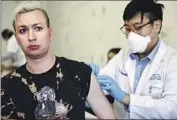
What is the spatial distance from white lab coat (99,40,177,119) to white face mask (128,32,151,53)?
82 millimetres

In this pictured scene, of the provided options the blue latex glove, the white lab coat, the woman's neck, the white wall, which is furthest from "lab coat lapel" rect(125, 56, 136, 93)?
the white wall

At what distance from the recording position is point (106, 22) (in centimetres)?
362

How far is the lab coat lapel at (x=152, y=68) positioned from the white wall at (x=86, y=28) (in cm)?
186

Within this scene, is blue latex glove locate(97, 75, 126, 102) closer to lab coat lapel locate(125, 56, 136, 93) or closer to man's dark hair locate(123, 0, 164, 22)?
lab coat lapel locate(125, 56, 136, 93)

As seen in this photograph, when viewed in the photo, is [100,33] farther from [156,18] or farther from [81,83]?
[81,83]

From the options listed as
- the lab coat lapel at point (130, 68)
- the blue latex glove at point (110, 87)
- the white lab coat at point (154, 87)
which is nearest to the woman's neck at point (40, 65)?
the blue latex glove at point (110, 87)

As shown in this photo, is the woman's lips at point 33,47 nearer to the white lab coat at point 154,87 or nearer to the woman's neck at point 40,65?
the woman's neck at point 40,65

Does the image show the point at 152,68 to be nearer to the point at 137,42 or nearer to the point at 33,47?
the point at 137,42

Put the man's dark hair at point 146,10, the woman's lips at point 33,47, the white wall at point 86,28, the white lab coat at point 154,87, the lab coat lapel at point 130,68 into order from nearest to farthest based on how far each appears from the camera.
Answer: the woman's lips at point 33,47 → the white lab coat at point 154,87 → the man's dark hair at point 146,10 → the lab coat lapel at point 130,68 → the white wall at point 86,28

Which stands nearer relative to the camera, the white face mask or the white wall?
the white face mask

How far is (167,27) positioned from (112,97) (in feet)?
5.28

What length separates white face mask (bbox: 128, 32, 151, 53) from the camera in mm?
1605

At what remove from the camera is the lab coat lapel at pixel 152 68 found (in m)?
1.57

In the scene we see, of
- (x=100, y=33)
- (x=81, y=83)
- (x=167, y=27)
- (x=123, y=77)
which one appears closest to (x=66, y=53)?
(x=100, y=33)
